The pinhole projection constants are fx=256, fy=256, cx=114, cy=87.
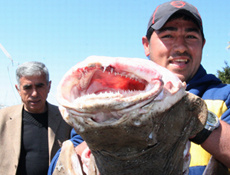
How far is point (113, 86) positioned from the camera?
54.2 inches

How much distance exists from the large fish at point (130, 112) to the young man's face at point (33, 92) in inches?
139

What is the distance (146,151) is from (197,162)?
861 mm

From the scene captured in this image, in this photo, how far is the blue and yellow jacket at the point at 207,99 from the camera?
204cm

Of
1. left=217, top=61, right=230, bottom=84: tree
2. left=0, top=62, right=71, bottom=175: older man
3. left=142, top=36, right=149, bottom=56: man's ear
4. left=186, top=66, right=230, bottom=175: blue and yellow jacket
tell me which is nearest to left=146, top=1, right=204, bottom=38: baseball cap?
left=142, top=36, right=149, bottom=56: man's ear

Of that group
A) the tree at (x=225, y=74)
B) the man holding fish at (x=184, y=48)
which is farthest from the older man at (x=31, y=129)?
the tree at (x=225, y=74)

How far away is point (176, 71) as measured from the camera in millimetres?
2551

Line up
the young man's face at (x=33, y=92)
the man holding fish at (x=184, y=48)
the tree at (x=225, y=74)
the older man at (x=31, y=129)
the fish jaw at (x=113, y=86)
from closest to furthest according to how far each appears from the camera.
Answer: the fish jaw at (x=113, y=86) → the man holding fish at (x=184, y=48) → the older man at (x=31, y=129) → the young man's face at (x=33, y=92) → the tree at (x=225, y=74)

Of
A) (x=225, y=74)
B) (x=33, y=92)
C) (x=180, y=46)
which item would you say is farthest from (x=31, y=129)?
(x=225, y=74)

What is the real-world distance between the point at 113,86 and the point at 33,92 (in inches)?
150

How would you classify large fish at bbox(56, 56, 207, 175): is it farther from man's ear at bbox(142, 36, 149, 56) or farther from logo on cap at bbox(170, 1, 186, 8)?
man's ear at bbox(142, 36, 149, 56)

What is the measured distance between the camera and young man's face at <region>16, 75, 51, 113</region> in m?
4.80

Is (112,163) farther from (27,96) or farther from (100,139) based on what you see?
(27,96)

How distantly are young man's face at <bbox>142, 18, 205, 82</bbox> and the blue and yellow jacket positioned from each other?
145 mm

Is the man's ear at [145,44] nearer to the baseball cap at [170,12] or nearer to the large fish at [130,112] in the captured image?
the baseball cap at [170,12]
